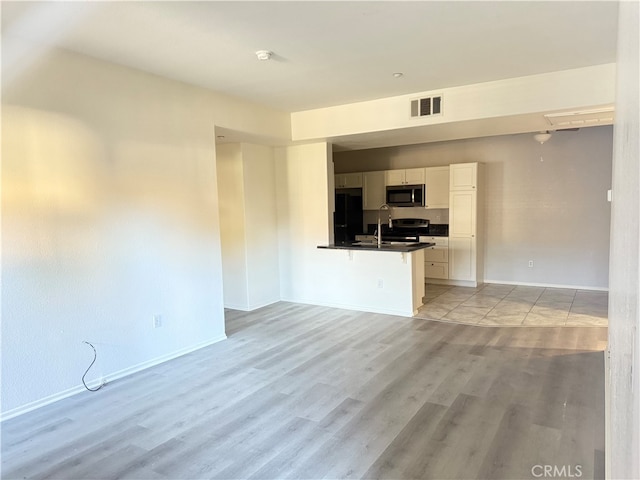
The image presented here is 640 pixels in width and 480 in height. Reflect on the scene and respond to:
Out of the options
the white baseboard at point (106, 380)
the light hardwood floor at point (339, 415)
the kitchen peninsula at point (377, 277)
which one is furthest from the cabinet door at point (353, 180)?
the white baseboard at point (106, 380)

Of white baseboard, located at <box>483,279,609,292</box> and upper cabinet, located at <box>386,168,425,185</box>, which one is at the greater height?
upper cabinet, located at <box>386,168,425,185</box>

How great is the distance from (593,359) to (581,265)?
3364mm

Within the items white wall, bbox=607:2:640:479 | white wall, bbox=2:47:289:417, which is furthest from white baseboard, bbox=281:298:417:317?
white wall, bbox=607:2:640:479

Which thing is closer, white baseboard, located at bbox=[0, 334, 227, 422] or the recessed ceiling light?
white baseboard, located at bbox=[0, 334, 227, 422]

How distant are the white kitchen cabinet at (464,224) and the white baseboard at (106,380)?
4.31 m

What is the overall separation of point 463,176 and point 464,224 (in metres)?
0.81

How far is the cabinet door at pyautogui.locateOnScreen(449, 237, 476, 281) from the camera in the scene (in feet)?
22.4

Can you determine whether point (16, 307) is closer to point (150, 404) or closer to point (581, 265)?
point (150, 404)

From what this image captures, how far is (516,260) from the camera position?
693cm

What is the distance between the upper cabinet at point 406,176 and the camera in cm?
729

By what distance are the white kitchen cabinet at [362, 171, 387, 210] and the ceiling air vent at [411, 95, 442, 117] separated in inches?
120

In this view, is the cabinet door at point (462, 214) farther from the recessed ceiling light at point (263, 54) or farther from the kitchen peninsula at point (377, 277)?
the recessed ceiling light at point (263, 54)

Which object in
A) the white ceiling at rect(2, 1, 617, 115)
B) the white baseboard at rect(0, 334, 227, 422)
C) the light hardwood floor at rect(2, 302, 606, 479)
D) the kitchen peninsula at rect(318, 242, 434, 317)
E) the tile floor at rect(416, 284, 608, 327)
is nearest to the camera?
the light hardwood floor at rect(2, 302, 606, 479)

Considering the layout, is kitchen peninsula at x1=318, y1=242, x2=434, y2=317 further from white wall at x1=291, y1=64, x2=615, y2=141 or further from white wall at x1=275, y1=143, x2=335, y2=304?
white wall at x1=291, y1=64, x2=615, y2=141
